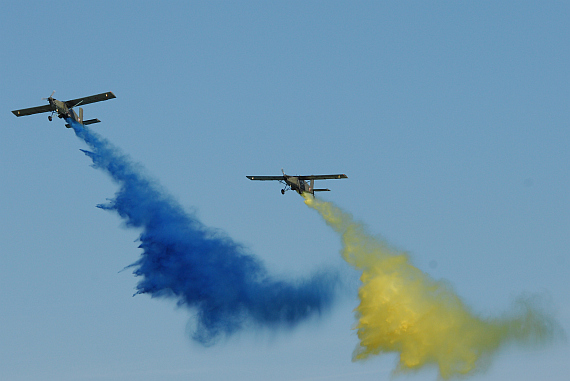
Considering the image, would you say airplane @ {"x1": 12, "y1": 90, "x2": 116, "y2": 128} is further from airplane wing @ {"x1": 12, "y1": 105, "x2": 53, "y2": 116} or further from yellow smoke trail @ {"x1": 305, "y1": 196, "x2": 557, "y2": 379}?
yellow smoke trail @ {"x1": 305, "y1": 196, "x2": 557, "y2": 379}

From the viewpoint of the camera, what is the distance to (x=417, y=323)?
98.6 m

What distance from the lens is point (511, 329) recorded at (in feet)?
329

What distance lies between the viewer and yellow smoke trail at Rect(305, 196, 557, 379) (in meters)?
97.4

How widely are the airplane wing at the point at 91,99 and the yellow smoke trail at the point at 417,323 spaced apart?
91.9 feet

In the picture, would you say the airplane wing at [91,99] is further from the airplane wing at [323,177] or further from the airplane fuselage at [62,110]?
the airplane wing at [323,177]

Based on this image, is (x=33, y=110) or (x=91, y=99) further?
(x=33, y=110)

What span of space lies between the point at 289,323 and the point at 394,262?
1289 cm

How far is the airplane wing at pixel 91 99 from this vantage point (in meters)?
102

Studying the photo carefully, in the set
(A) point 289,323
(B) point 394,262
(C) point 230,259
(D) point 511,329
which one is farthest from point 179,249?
(D) point 511,329

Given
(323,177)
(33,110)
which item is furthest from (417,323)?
(33,110)

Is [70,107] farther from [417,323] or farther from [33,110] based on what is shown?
[417,323]

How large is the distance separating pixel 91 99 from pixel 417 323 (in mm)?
37275

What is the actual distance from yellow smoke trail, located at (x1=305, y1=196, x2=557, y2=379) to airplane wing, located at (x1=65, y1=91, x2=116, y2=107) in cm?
2802

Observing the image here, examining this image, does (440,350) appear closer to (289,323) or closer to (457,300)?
(457,300)
